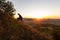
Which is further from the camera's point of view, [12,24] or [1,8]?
[1,8]

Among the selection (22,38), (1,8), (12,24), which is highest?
(1,8)

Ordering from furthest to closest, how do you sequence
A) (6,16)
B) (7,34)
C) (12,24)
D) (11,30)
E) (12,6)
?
(12,6) < (6,16) < (12,24) < (11,30) < (7,34)

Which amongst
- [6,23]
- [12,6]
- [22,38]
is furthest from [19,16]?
[22,38]

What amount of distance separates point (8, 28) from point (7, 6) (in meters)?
5.68

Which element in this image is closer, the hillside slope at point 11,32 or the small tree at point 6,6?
the hillside slope at point 11,32

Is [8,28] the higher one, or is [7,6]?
[7,6]

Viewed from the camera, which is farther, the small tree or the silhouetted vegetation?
the small tree

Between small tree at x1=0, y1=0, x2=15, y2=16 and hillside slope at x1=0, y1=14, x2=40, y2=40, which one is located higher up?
small tree at x1=0, y1=0, x2=15, y2=16

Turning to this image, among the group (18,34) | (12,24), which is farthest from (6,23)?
(18,34)

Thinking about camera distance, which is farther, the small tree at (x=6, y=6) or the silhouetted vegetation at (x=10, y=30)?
the small tree at (x=6, y=6)

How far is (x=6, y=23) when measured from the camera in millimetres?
25078

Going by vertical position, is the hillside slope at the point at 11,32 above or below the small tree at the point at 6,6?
below

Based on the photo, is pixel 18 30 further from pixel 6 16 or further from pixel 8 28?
pixel 6 16

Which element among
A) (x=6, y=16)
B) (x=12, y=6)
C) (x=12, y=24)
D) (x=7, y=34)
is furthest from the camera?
(x=12, y=6)
